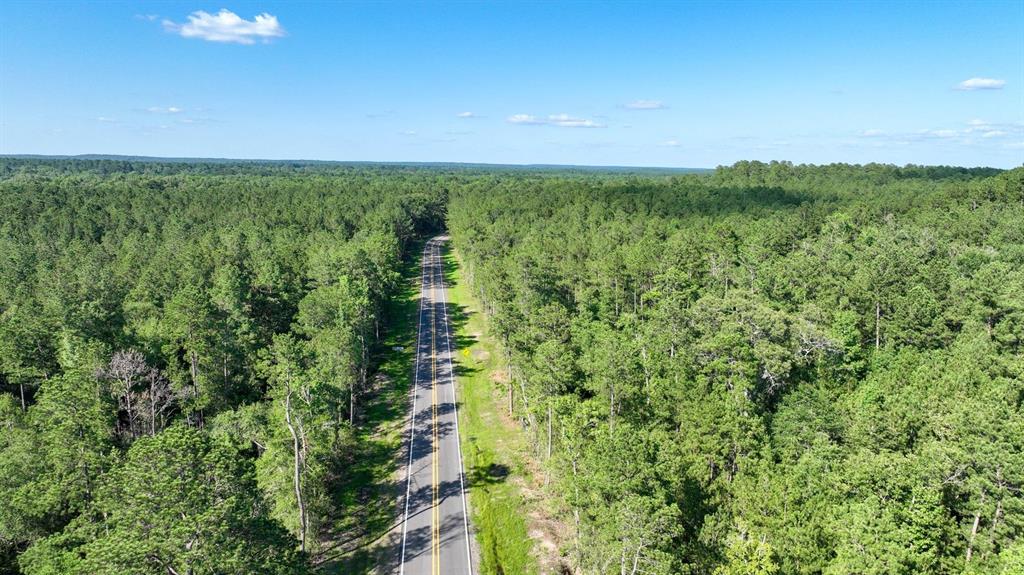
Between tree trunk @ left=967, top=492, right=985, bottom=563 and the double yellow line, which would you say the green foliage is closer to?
the double yellow line

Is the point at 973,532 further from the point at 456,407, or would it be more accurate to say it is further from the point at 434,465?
the point at 456,407

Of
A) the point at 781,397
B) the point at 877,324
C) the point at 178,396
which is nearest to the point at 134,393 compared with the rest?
the point at 178,396

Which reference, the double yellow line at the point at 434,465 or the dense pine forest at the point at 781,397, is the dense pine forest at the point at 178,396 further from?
the dense pine forest at the point at 781,397

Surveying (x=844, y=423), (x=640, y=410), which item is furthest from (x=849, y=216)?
(x=640, y=410)

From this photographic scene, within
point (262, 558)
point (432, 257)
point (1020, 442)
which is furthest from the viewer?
point (432, 257)

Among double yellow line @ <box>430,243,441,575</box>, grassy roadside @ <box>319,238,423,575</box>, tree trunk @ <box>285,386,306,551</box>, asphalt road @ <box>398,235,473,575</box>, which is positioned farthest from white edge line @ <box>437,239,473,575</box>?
tree trunk @ <box>285,386,306,551</box>

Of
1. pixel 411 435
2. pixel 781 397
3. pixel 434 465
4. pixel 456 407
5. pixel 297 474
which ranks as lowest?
pixel 434 465

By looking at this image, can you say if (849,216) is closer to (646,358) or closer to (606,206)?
(606,206)
